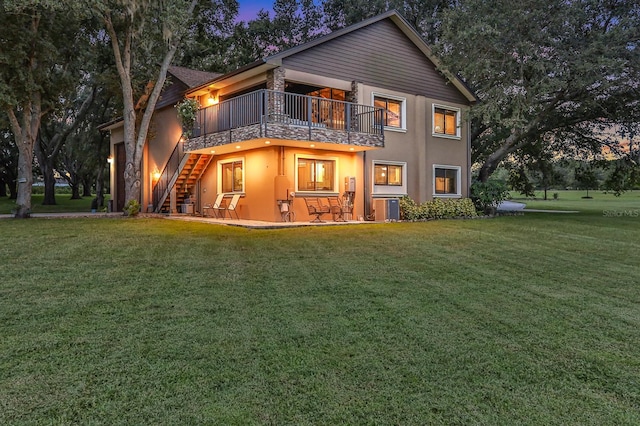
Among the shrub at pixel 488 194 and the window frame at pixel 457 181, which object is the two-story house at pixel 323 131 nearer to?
the window frame at pixel 457 181

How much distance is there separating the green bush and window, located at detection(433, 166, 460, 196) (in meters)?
0.44

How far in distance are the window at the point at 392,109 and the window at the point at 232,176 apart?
5.80 meters

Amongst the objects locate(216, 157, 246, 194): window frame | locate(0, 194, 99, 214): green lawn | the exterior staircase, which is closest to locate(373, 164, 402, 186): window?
locate(216, 157, 246, 194): window frame

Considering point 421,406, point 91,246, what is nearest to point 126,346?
point 421,406

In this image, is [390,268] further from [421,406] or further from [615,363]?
[421,406]

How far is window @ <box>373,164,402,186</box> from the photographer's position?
54.0 feet

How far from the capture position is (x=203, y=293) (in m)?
5.05

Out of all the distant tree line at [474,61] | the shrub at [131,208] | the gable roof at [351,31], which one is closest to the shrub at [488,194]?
the distant tree line at [474,61]

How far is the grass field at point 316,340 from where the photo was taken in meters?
2.53

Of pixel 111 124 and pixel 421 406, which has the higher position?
pixel 111 124

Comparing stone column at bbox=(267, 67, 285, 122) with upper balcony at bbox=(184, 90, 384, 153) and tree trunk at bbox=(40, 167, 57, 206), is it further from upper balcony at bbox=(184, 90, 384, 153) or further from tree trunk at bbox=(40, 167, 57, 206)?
tree trunk at bbox=(40, 167, 57, 206)

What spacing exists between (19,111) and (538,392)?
74.7 feet

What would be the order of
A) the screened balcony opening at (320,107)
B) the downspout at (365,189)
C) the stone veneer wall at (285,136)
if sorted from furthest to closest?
the downspout at (365,189) → the screened balcony opening at (320,107) → the stone veneer wall at (285,136)

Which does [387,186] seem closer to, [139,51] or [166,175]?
[166,175]
